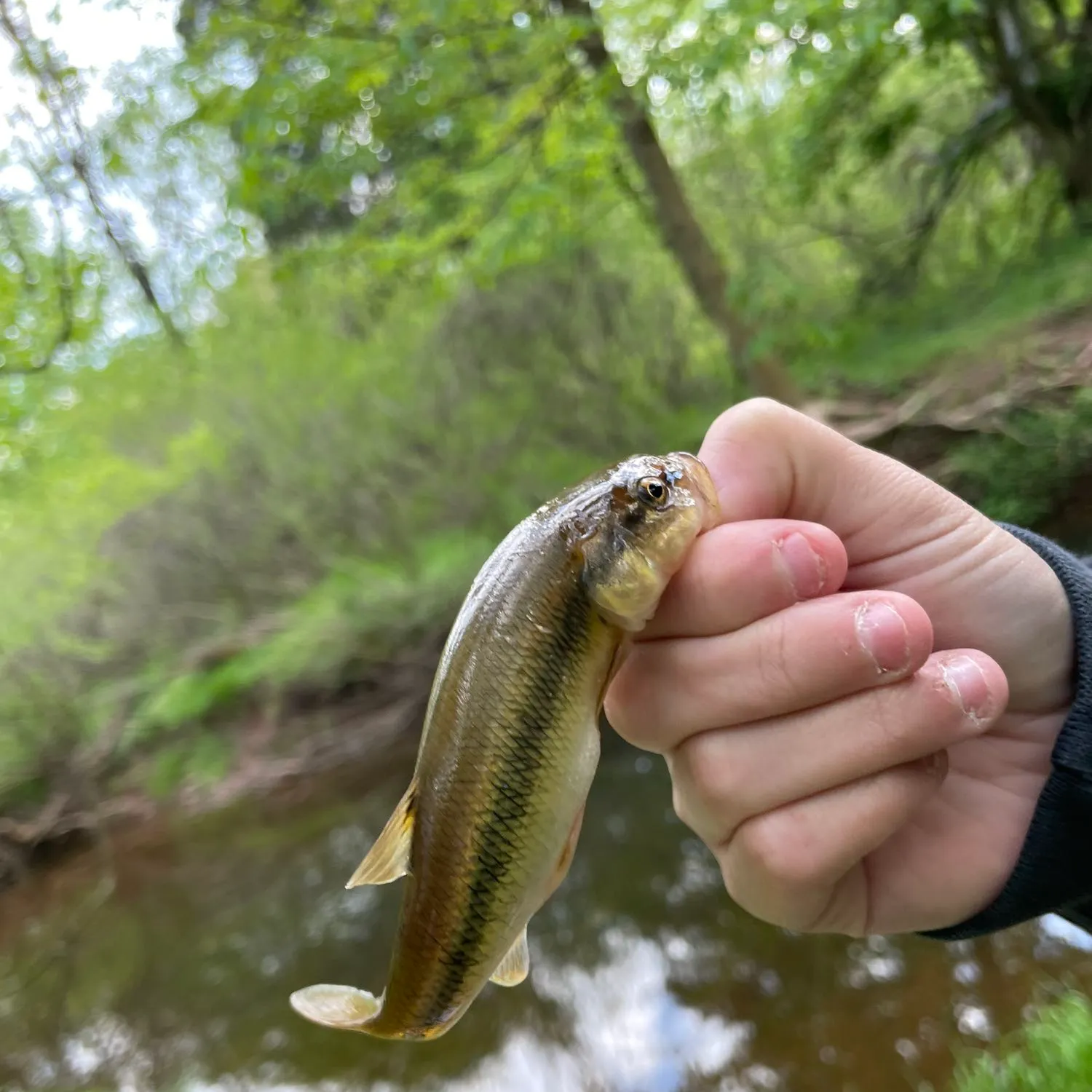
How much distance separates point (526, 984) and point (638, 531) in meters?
5.22

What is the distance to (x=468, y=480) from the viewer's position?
9.36 metres

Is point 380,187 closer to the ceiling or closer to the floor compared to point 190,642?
closer to the ceiling

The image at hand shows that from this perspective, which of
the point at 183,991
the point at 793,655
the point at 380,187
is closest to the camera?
the point at 793,655

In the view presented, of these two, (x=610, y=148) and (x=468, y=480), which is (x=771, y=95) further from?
(x=468, y=480)

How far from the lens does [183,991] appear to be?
6.81 m

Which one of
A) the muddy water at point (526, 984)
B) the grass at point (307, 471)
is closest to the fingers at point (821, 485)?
the muddy water at point (526, 984)

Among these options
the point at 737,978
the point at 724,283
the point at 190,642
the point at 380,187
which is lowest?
the point at 737,978

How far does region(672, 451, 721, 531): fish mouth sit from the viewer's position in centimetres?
155

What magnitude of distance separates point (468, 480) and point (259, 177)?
380cm

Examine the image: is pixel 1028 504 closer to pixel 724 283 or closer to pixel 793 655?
pixel 724 283

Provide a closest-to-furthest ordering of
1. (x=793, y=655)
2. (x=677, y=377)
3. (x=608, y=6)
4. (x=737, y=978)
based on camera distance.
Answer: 1. (x=793, y=655)
2. (x=737, y=978)
3. (x=608, y=6)
4. (x=677, y=377)

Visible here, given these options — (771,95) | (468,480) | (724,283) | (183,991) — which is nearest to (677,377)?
(724,283)

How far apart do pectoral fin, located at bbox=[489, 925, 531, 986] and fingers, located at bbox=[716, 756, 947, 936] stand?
0.51 meters

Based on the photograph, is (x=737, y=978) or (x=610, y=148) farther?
(x=610, y=148)
